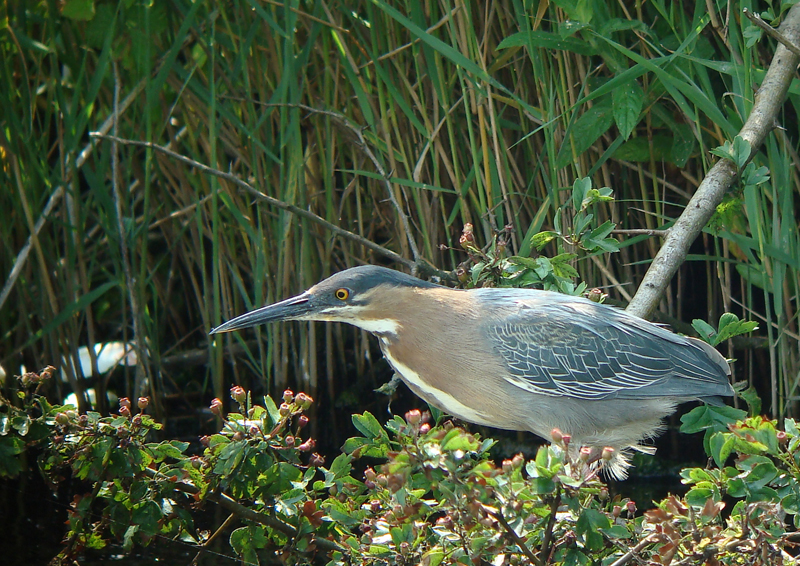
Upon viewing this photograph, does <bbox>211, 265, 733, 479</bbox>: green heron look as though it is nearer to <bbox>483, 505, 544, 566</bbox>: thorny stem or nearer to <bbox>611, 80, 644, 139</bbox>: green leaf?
<bbox>611, 80, 644, 139</bbox>: green leaf

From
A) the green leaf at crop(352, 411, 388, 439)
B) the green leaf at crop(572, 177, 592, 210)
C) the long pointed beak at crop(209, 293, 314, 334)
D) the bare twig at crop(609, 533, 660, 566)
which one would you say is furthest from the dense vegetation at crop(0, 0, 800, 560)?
the bare twig at crop(609, 533, 660, 566)

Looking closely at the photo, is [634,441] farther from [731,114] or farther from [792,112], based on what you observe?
[792,112]

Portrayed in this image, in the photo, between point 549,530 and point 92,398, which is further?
point 92,398

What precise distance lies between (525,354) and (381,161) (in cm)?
124

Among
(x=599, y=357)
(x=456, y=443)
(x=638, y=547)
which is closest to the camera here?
(x=456, y=443)

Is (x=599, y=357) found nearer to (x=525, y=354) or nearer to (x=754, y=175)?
(x=525, y=354)

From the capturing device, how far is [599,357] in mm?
2359

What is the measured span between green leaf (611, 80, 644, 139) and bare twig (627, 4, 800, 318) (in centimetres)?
29

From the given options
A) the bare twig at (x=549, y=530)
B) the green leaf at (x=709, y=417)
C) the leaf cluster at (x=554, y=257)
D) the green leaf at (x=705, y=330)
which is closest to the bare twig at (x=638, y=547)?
the bare twig at (x=549, y=530)

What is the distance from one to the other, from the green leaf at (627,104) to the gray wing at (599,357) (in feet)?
1.93

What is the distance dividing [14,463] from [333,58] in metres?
1.91

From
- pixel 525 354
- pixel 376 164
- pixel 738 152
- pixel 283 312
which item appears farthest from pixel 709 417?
pixel 376 164

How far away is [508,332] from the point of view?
7.76 feet

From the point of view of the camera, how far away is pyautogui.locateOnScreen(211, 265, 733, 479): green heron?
2.32m
